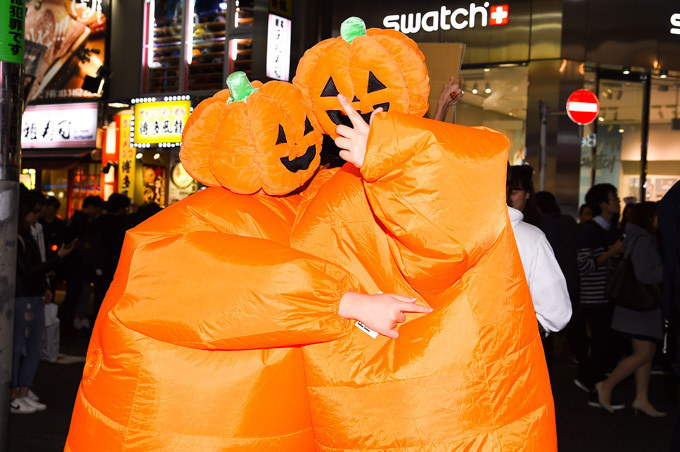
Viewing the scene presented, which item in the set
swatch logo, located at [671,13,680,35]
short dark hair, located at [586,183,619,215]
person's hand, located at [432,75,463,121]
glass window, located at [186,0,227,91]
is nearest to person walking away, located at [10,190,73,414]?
person's hand, located at [432,75,463,121]

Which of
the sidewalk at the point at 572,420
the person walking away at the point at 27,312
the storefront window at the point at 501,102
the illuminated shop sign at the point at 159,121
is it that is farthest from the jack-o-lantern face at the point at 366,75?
the illuminated shop sign at the point at 159,121

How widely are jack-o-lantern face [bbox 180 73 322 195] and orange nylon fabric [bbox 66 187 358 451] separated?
0.44 ft

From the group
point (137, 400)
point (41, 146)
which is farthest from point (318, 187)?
point (41, 146)

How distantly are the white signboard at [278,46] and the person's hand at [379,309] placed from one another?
13.0m

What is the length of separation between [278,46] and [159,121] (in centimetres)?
333

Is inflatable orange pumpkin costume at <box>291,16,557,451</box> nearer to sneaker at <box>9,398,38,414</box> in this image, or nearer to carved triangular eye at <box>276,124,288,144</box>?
carved triangular eye at <box>276,124,288,144</box>

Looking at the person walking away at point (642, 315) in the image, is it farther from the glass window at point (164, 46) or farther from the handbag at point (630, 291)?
the glass window at point (164, 46)

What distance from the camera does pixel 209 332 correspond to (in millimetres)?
2436

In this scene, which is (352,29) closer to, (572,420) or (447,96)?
(447,96)

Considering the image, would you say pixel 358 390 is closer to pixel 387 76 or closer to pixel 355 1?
pixel 387 76

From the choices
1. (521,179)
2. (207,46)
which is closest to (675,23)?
(207,46)

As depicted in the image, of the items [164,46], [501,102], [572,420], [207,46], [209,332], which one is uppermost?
[164,46]

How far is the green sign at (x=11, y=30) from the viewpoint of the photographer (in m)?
4.01

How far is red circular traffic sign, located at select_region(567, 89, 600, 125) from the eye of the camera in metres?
12.5
